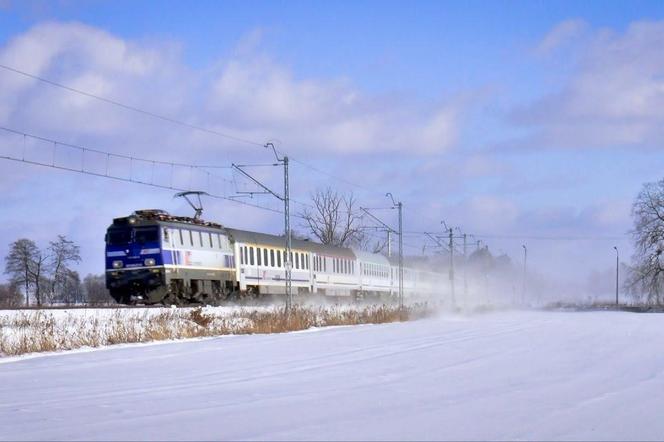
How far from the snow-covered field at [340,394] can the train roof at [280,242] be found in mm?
24120

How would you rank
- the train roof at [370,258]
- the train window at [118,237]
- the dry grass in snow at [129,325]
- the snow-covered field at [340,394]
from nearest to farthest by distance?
the snow-covered field at [340,394], the dry grass in snow at [129,325], the train window at [118,237], the train roof at [370,258]

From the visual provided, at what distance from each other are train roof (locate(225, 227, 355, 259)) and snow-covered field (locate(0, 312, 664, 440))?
79.1 ft

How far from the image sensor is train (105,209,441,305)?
34469 millimetres

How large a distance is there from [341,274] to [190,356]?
3918 centimetres

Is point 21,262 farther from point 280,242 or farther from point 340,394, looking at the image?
point 340,394

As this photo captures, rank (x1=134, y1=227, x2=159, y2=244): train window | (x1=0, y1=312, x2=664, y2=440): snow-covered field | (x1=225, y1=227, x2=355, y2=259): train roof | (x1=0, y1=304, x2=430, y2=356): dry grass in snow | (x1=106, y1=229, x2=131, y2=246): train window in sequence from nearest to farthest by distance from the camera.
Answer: (x1=0, y1=312, x2=664, y2=440): snow-covered field → (x1=0, y1=304, x2=430, y2=356): dry grass in snow → (x1=134, y1=227, x2=159, y2=244): train window → (x1=106, y1=229, x2=131, y2=246): train window → (x1=225, y1=227, x2=355, y2=259): train roof

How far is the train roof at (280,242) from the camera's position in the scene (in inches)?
1646

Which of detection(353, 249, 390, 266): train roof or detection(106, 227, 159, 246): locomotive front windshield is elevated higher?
detection(106, 227, 159, 246): locomotive front windshield

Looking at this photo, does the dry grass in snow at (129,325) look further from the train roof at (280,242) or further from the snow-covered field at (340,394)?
the train roof at (280,242)

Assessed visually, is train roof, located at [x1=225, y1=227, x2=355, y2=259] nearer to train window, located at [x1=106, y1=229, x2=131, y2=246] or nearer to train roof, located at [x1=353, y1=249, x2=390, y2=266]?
train roof, located at [x1=353, y1=249, x2=390, y2=266]

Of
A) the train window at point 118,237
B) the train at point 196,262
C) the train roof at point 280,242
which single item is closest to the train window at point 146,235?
the train at point 196,262

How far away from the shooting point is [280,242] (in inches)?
1860

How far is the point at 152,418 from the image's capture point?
8266mm

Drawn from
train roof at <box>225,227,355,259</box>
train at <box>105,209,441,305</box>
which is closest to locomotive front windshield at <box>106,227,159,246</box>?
train at <box>105,209,441,305</box>
